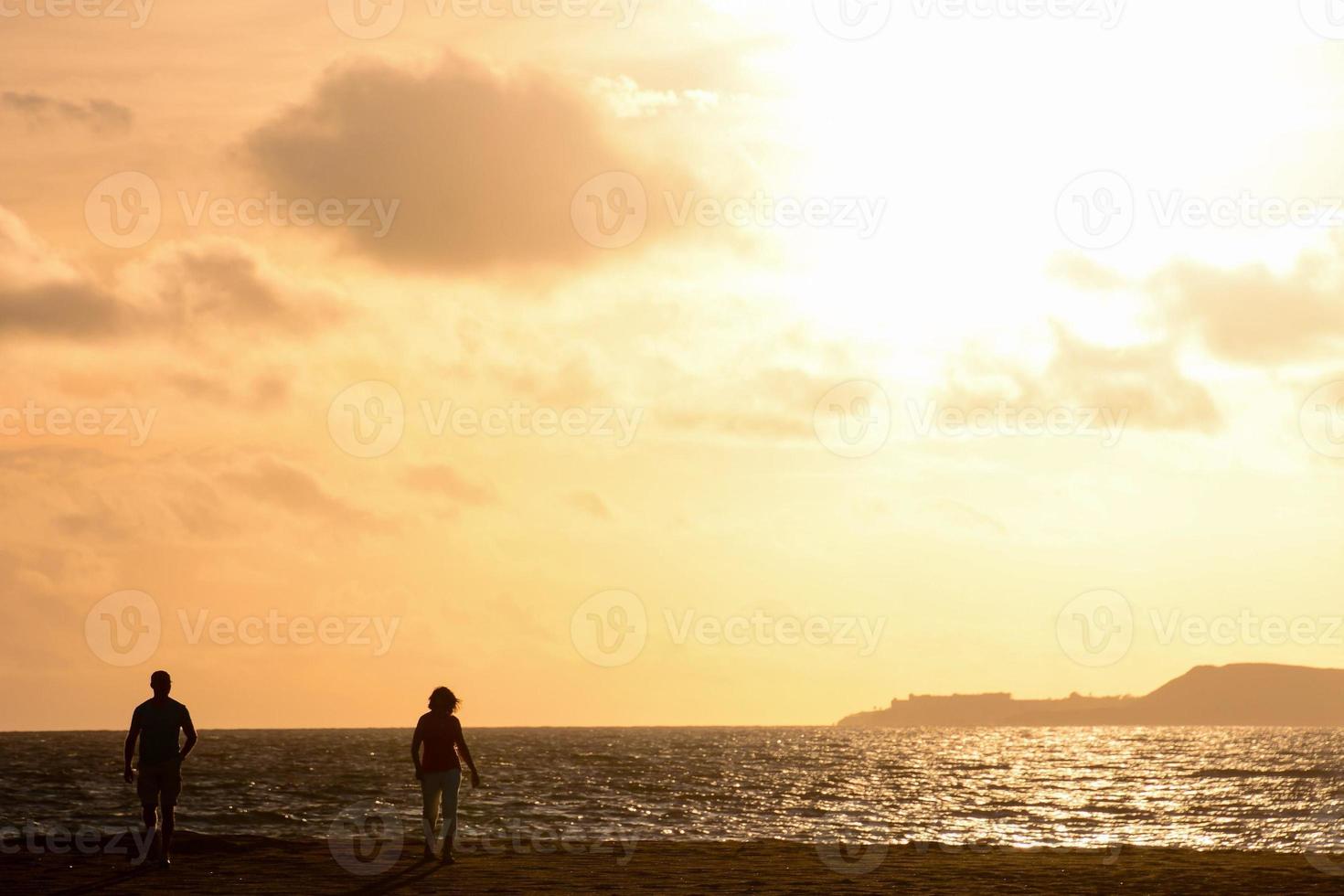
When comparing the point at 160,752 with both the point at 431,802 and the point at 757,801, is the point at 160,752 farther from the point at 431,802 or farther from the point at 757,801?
the point at 757,801

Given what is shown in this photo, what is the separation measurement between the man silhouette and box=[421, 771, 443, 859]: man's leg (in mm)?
3048

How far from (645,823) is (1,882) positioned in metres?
20.1

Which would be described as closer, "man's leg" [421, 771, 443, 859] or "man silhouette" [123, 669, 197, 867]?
"man silhouette" [123, 669, 197, 867]

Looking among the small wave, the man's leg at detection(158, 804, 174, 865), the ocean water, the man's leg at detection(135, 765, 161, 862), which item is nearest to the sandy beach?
the man's leg at detection(158, 804, 174, 865)

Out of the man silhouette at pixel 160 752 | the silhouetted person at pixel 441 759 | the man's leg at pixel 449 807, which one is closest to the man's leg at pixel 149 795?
the man silhouette at pixel 160 752

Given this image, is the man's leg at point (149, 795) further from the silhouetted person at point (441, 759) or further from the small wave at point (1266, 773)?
the small wave at point (1266, 773)

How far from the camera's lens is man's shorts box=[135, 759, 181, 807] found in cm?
1809

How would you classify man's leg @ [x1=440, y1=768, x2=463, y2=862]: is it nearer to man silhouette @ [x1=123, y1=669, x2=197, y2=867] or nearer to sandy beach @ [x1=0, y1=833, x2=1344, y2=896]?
sandy beach @ [x1=0, y1=833, x2=1344, y2=896]

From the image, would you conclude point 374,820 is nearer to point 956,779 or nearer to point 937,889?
point 937,889

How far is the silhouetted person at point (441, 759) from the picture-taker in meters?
19.0

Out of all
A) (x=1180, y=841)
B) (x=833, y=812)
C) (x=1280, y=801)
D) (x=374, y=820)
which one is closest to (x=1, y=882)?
(x=374, y=820)

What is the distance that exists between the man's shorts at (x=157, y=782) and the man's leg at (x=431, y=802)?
313cm

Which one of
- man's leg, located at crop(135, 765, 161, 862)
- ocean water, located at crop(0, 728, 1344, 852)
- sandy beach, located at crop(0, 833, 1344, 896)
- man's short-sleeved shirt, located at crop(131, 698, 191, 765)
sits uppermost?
man's short-sleeved shirt, located at crop(131, 698, 191, 765)

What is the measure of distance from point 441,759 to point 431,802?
0.63m
